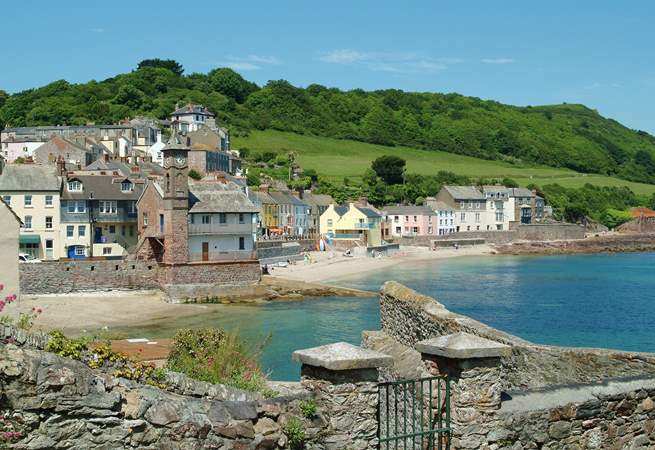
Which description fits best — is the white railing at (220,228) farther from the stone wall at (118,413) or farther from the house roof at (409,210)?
the house roof at (409,210)

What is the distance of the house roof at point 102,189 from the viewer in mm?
58906

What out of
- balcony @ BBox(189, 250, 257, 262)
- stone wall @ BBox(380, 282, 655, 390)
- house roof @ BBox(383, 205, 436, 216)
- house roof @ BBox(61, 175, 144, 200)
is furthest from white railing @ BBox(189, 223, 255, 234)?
house roof @ BBox(383, 205, 436, 216)

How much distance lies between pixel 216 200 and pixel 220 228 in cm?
218

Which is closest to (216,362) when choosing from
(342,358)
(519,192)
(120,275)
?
(342,358)

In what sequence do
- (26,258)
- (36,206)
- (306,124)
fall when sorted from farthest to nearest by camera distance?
(306,124) → (36,206) → (26,258)

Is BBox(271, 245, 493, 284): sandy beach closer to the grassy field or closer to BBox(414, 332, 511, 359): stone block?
the grassy field

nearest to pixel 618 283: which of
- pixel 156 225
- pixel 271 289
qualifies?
pixel 271 289

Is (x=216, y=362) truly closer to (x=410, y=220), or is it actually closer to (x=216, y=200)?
(x=216, y=200)

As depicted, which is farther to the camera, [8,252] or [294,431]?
[8,252]

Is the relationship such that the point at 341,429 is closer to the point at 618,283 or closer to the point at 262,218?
the point at 618,283

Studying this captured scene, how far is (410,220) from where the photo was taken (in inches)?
4409

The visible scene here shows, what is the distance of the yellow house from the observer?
95562mm

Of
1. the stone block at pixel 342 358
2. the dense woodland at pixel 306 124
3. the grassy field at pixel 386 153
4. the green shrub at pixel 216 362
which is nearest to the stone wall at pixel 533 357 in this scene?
the green shrub at pixel 216 362

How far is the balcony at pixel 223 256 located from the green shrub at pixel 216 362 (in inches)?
1395
